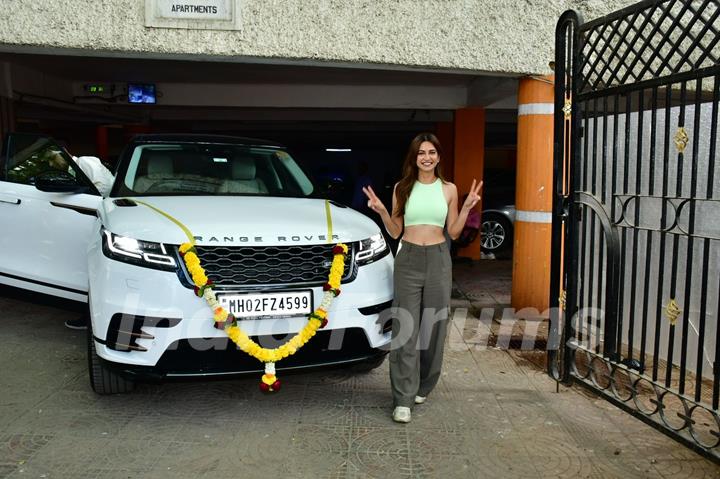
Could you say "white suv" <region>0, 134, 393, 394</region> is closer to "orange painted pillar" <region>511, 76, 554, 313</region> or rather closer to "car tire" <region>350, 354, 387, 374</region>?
"car tire" <region>350, 354, 387, 374</region>

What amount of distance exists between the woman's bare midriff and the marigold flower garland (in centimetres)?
44

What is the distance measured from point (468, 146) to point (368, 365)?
26.2 ft

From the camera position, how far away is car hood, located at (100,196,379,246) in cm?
344

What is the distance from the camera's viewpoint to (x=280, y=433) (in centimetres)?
347

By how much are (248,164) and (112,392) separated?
1898mm

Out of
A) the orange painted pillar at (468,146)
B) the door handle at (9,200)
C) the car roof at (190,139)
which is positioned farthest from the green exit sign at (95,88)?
the car roof at (190,139)

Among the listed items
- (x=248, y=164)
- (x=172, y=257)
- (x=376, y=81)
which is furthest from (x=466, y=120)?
(x=172, y=257)

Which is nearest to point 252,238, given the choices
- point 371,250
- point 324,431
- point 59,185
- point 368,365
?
point 371,250

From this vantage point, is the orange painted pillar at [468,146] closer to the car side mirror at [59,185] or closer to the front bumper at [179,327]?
the car side mirror at [59,185]

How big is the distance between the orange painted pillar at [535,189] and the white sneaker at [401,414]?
8.95 ft

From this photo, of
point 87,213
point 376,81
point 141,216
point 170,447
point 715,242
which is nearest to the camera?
point 170,447

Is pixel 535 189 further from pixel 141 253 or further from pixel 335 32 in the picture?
pixel 141 253

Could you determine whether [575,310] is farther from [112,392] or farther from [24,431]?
[24,431]

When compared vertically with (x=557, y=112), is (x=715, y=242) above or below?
below
